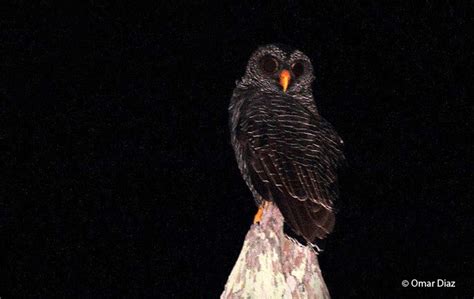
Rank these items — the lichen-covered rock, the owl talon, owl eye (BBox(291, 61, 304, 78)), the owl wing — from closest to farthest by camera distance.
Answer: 1. the owl wing
2. the lichen-covered rock
3. the owl talon
4. owl eye (BBox(291, 61, 304, 78))

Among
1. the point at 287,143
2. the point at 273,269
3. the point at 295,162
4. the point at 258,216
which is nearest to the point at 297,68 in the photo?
the point at 287,143

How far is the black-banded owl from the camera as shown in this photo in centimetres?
539

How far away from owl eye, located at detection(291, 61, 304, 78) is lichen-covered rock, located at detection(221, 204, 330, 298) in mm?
1446

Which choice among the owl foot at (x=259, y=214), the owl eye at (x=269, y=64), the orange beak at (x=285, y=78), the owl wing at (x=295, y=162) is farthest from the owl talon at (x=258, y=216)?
the owl eye at (x=269, y=64)

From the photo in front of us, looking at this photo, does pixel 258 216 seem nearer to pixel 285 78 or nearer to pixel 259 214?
pixel 259 214

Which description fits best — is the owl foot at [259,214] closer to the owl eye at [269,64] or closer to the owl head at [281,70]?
the owl head at [281,70]

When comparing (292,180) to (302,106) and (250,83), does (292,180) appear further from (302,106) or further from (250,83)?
(250,83)

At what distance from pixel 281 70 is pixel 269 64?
13 cm

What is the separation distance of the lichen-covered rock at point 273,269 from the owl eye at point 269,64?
4.76ft

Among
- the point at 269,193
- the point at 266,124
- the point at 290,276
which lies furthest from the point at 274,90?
the point at 290,276

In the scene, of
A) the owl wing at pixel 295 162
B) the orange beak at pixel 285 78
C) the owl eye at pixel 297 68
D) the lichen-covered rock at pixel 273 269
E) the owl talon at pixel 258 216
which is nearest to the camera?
the owl wing at pixel 295 162

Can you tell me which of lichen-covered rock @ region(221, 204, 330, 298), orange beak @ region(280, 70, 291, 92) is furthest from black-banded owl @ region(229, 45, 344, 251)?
lichen-covered rock @ region(221, 204, 330, 298)

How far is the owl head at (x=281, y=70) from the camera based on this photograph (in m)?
6.46

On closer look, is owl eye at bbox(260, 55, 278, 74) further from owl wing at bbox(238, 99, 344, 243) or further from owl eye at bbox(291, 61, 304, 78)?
owl wing at bbox(238, 99, 344, 243)
